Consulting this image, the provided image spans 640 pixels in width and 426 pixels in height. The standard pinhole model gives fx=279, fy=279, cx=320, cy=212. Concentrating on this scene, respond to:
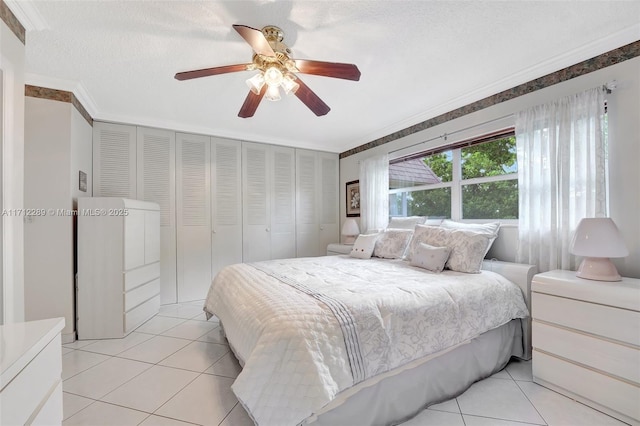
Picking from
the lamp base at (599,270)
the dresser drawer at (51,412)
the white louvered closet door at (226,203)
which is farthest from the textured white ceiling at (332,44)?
the dresser drawer at (51,412)

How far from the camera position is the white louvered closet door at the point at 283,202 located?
4.36 m

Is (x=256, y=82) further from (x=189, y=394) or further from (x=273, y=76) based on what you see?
(x=189, y=394)

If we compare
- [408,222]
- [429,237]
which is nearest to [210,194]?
[408,222]

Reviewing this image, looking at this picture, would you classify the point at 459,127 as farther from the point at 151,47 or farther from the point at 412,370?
the point at 151,47

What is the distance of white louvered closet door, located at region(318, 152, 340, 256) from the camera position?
479cm

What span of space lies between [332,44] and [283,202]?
2755 mm

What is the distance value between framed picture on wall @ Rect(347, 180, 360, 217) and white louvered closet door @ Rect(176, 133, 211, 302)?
7.24 ft

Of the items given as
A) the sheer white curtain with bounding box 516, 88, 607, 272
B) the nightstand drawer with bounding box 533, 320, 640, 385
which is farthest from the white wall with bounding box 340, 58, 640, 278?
the nightstand drawer with bounding box 533, 320, 640, 385

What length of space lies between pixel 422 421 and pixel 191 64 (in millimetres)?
2896

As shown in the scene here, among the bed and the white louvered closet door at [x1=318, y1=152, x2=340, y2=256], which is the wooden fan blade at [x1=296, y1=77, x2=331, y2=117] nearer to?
the bed

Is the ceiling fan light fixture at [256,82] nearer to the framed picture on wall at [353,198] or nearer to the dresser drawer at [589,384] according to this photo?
the dresser drawer at [589,384]

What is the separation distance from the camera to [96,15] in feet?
5.58

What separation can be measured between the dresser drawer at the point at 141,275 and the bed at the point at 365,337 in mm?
1151

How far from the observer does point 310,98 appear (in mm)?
2105
